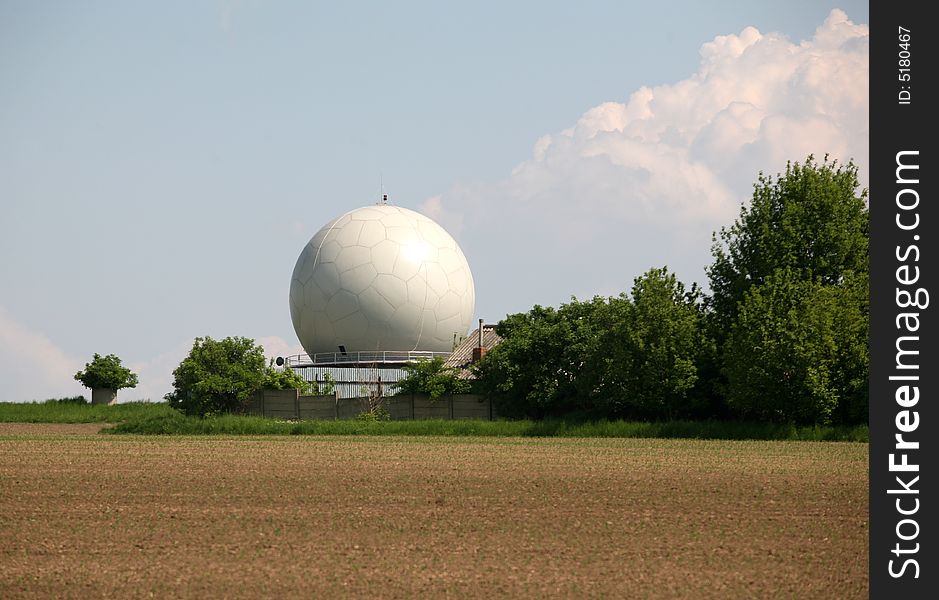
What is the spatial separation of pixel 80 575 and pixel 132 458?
12033 mm

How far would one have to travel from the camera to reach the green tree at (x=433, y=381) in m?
39.9

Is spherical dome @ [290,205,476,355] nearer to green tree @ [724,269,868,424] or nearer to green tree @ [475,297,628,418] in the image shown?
green tree @ [475,297,628,418]

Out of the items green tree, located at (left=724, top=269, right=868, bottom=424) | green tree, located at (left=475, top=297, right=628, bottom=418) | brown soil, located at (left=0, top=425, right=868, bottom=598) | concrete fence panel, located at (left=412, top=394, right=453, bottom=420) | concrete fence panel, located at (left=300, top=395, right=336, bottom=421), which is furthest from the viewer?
concrete fence panel, located at (left=300, top=395, right=336, bottom=421)

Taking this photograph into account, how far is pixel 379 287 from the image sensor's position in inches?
1821

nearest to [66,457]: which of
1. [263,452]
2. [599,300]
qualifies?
[263,452]

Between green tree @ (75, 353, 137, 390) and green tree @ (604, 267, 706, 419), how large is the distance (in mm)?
26072

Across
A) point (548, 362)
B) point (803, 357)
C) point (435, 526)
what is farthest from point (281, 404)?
point (435, 526)

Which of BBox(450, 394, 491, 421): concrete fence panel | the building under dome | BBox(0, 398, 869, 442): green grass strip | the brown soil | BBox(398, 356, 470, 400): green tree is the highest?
the building under dome

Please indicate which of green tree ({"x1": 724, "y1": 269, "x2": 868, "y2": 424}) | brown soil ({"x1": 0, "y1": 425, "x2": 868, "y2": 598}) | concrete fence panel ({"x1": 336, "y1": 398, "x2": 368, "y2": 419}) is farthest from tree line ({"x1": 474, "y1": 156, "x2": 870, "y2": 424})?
brown soil ({"x1": 0, "y1": 425, "x2": 868, "y2": 598})

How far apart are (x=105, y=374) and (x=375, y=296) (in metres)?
13.7

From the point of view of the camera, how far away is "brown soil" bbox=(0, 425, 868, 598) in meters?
11.6

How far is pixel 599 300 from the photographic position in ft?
128

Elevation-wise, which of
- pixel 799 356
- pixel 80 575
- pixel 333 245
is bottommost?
pixel 80 575
